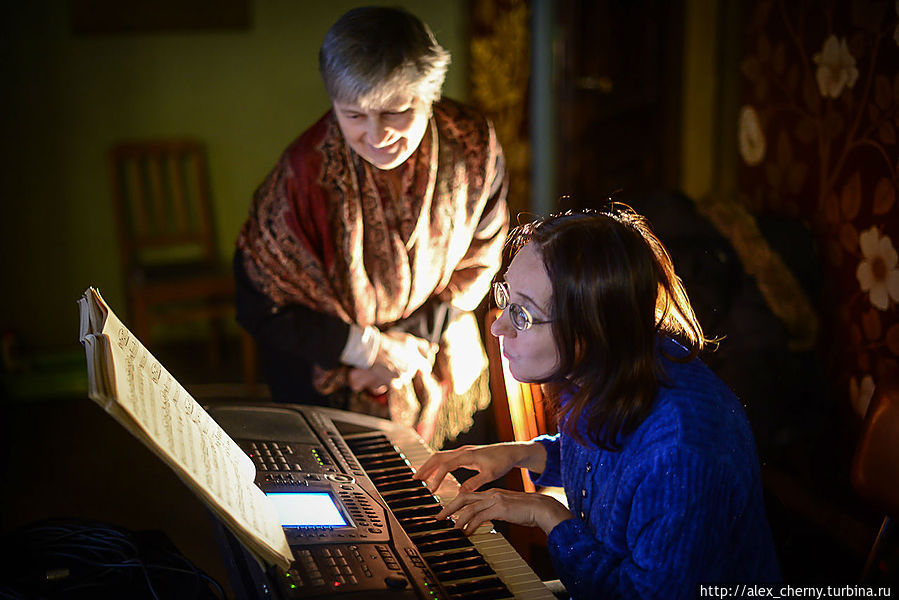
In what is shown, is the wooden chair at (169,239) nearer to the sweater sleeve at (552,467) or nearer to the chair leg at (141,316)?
the chair leg at (141,316)

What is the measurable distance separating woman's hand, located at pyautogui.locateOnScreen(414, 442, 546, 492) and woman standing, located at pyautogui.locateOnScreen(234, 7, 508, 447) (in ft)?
1.14

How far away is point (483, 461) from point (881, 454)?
24.1 inches

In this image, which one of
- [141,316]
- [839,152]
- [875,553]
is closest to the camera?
[875,553]

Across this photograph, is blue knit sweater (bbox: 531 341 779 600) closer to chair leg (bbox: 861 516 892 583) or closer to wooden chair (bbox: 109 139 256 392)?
chair leg (bbox: 861 516 892 583)

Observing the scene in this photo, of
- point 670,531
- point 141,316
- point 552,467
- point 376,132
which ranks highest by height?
point 376,132

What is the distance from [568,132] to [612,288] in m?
3.21

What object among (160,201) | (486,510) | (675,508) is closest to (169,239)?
(160,201)

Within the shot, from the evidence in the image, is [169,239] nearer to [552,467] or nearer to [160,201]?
[160,201]

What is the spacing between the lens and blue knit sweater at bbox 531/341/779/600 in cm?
103

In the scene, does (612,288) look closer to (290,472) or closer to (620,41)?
(290,472)

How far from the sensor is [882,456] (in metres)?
1.30

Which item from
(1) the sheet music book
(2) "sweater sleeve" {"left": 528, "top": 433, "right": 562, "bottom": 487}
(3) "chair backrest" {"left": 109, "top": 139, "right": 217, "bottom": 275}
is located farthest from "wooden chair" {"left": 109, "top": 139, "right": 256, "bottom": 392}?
(1) the sheet music book

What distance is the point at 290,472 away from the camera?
1314mm

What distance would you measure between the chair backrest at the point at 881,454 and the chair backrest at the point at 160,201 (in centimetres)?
319
